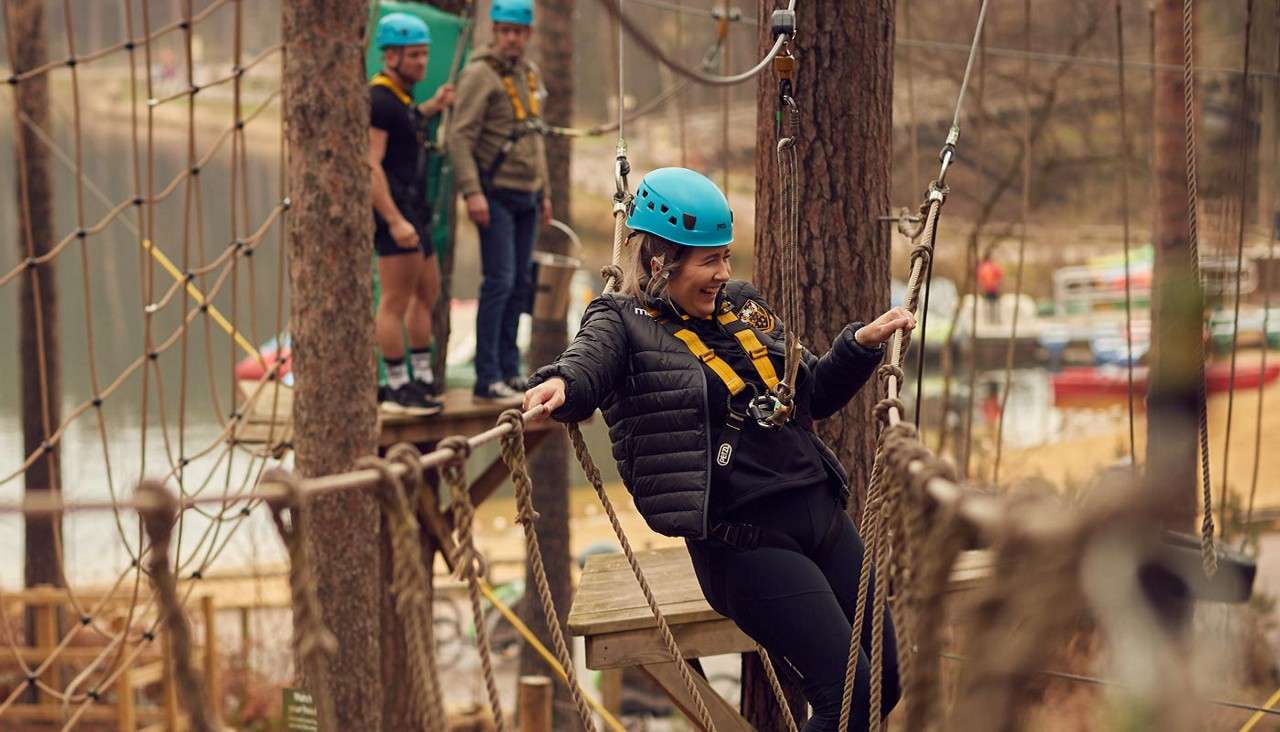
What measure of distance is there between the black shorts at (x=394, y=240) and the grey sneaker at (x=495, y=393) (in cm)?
52

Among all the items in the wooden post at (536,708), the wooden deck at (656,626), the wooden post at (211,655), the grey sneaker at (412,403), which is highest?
the grey sneaker at (412,403)

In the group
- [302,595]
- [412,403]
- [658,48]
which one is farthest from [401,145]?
[302,595]

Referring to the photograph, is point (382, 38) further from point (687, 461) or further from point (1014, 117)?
point (1014, 117)

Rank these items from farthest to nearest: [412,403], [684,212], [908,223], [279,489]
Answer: [412,403] < [908,223] < [684,212] < [279,489]

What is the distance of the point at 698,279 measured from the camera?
9.02ft

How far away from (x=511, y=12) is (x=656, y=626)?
7.46 feet

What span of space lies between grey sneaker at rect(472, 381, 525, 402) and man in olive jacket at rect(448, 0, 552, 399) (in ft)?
0.24

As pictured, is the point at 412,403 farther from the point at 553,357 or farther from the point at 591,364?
the point at 591,364

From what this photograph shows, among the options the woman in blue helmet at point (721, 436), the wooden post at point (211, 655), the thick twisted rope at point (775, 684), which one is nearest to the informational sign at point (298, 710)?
the thick twisted rope at point (775, 684)

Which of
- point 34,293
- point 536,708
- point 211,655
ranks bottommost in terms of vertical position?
point 211,655

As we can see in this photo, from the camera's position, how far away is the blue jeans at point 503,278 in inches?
200

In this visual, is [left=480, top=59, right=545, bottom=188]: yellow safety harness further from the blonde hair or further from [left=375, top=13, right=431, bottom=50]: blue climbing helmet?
the blonde hair

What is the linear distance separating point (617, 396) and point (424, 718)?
1.00m

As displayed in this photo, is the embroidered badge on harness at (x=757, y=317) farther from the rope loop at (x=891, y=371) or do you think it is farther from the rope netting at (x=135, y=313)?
the rope netting at (x=135, y=313)
